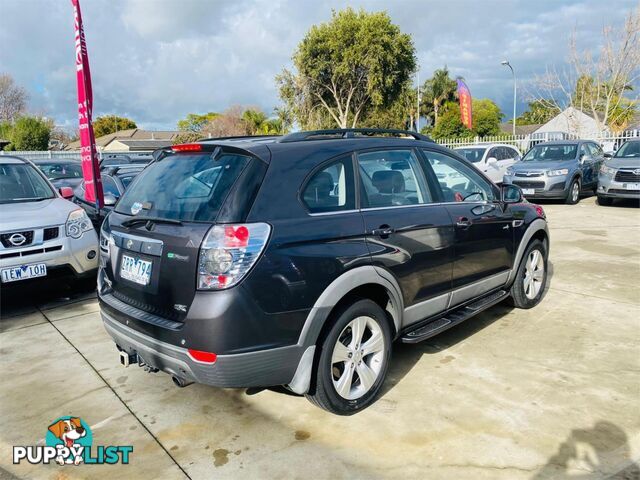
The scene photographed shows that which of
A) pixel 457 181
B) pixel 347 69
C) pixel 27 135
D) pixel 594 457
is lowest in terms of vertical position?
pixel 594 457

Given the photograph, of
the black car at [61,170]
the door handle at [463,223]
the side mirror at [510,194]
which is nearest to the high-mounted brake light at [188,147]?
the door handle at [463,223]

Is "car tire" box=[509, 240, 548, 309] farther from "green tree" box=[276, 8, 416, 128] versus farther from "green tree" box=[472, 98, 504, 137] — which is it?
"green tree" box=[472, 98, 504, 137]

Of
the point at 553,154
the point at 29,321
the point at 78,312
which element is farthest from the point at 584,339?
the point at 553,154

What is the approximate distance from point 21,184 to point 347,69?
25.0 m

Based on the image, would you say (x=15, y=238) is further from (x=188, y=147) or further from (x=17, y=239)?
(x=188, y=147)

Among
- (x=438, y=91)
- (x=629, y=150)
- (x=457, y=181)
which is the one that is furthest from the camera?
(x=438, y=91)

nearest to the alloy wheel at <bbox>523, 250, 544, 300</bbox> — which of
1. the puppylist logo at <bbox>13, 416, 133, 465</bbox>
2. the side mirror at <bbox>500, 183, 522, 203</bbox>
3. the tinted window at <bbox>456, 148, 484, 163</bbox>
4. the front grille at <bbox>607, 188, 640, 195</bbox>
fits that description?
the side mirror at <bbox>500, 183, 522, 203</bbox>

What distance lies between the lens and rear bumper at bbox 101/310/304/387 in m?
2.53

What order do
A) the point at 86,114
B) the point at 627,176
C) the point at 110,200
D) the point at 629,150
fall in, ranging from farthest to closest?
the point at 629,150
the point at 627,176
the point at 86,114
the point at 110,200

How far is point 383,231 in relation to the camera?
3.14 metres

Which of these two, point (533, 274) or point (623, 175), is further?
A: point (623, 175)

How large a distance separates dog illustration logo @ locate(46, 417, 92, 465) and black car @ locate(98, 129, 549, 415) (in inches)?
20.7

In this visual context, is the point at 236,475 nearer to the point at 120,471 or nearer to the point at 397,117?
the point at 120,471

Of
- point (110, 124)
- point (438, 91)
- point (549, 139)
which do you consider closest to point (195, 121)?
point (110, 124)
